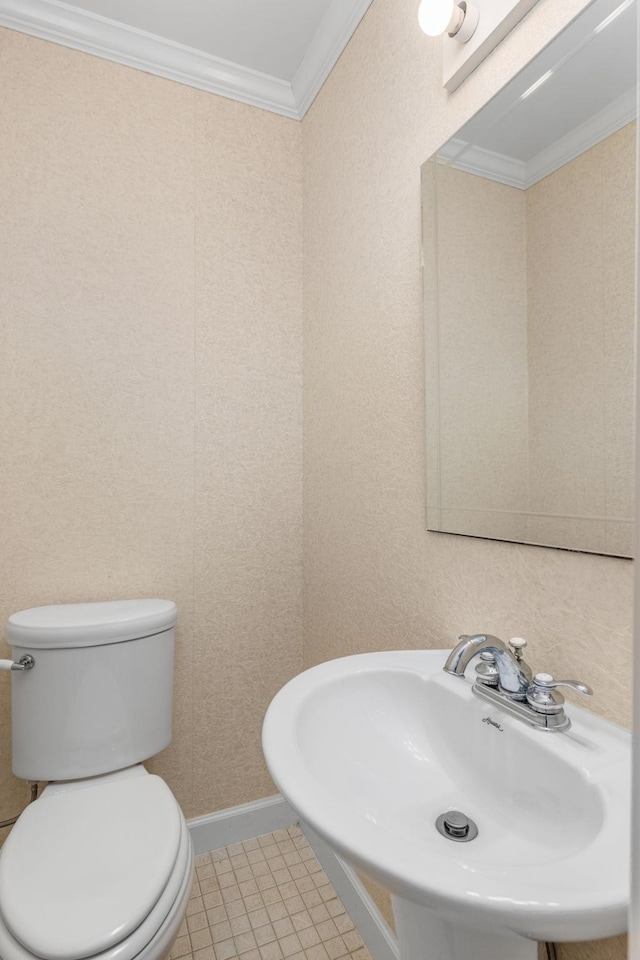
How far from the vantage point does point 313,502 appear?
1.71 m

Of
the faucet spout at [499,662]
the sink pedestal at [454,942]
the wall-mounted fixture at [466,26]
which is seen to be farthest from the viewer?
the wall-mounted fixture at [466,26]

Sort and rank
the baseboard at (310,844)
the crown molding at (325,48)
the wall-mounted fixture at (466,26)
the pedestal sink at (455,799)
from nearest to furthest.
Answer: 1. the pedestal sink at (455,799)
2. the wall-mounted fixture at (466,26)
3. the baseboard at (310,844)
4. the crown molding at (325,48)

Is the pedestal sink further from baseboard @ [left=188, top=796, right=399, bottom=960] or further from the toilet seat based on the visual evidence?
baseboard @ [left=188, top=796, right=399, bottom=960]

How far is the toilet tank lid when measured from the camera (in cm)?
128

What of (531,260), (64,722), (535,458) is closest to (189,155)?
(531,260)

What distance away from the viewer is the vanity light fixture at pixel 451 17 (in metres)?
0.94

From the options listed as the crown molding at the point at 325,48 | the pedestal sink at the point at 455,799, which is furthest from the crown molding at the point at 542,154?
the pedestal sink at the point at 455,799

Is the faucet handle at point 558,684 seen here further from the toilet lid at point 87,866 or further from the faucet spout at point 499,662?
the toilet lid at point 87,866

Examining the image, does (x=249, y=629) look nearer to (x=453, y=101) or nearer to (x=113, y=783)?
(x=113, y=783)

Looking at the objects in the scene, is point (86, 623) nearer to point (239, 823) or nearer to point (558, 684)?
point (239, 823)

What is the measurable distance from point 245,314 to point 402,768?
4.58 ft

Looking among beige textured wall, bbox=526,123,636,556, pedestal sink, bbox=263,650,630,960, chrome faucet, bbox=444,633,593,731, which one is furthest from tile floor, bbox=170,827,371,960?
beige textured wall, bbox=526,123,636,556

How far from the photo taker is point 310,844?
1.66 meters

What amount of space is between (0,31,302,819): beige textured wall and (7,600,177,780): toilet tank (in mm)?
184
